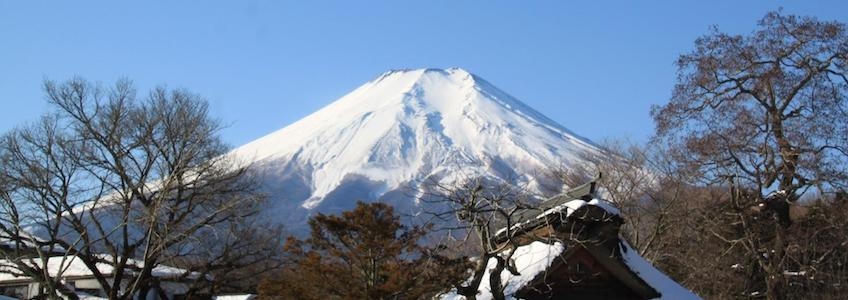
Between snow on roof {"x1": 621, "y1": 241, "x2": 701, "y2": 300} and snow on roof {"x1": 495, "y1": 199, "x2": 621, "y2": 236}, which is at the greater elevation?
snow on roof {"x1": 495, "y1": 199, "x2": 621, "y2": 236}

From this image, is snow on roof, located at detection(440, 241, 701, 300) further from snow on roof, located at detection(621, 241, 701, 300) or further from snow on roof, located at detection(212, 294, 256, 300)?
snow on roof, located at detection(212, 294, 256, 300)

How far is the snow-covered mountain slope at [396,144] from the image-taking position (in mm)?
85688

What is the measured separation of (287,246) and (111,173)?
Result: 8.59 m

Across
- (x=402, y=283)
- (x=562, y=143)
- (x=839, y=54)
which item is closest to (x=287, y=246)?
(x=402, y=283)

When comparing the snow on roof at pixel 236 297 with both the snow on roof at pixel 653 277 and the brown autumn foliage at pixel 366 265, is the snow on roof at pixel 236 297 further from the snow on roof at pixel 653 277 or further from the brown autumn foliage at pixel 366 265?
the snow on roof at pixel 653 277

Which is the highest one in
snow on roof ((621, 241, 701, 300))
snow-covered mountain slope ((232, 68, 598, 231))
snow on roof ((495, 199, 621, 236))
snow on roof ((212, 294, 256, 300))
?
snow-covered mountain slope ((232, 68, 598, 231))

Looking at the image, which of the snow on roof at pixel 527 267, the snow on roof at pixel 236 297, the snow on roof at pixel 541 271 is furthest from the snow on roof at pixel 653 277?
the snow on roof at pixel 236 297

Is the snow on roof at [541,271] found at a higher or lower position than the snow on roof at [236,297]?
lower

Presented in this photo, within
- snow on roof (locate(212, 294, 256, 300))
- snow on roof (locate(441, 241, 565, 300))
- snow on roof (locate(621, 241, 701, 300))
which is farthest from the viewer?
snow on roof (locate(212, 294, 256, 300))

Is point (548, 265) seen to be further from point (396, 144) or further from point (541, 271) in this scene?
point (396, 144)

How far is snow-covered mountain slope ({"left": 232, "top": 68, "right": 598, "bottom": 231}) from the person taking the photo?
85.7 m

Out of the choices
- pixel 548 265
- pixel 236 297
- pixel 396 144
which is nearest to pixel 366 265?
pixel 548 265

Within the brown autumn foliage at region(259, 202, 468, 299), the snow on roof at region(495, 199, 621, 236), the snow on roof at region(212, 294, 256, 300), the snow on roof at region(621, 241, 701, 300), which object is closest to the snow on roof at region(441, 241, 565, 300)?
the snow on roof at region(495, 199, 621, 236)

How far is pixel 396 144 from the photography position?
10225 cm
